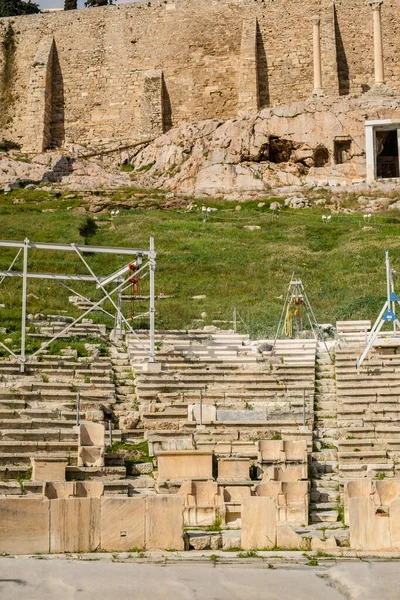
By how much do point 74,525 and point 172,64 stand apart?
46743 mm

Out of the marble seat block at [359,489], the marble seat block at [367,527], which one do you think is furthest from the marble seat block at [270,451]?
the marble seat block at [367,527]

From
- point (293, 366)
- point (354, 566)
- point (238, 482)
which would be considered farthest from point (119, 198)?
point (354, 566)

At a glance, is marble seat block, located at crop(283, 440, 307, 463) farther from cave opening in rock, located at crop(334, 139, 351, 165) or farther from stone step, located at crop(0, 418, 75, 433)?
cave opening in rock, located at crop(334, 139, 351, 165)

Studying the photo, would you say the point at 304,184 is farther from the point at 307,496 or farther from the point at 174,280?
the point at 307,496

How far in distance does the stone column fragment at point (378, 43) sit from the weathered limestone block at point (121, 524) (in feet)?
136

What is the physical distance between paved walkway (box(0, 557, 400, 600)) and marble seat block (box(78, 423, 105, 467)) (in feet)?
20.4

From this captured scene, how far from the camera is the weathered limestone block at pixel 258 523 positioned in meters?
12.0

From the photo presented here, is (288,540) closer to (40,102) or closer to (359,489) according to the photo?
(359,489)

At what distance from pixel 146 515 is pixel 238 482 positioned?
3073 millimetres

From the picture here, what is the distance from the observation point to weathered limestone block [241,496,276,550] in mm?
12047

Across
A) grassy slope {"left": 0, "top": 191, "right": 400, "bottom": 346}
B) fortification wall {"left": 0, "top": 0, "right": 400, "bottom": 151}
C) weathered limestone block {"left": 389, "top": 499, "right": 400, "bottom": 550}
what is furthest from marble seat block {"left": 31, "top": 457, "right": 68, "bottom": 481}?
fortification wall {"left": 0, "top": 0, "right": 400, "bottom": 151}

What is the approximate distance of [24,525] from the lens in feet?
37.6

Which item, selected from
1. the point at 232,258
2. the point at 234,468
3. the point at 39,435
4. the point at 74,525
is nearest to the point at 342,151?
the point at 232,258

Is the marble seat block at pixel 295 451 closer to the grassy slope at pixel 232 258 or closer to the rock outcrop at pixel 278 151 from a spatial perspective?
the grassy slope at pixel 232 258
